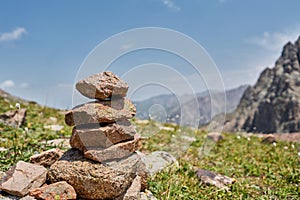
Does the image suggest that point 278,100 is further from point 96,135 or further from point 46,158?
point 96,135

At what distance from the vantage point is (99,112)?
5855 millimetres

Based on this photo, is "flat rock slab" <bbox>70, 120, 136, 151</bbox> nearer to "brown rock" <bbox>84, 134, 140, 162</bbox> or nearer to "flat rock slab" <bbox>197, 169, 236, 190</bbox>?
"brown rock" <bbox>84, 134, 140, 162</bbox>

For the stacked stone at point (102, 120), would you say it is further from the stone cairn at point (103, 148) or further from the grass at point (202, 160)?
the grass at point (202, 160)

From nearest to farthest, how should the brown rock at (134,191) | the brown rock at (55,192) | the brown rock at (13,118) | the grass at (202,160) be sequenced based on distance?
the brown rock at (55,192), the brown rock at (134,191), the grass at (202,160), the brown rock at (13,118)

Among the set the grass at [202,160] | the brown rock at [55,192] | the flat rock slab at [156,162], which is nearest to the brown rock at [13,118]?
the grass at [202,160]

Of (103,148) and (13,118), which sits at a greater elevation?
(13,118)

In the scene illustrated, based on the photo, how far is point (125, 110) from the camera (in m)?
6.23

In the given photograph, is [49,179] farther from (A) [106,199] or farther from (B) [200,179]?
(B) [200,179]

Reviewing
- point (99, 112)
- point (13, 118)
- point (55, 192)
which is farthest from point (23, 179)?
point (13, 118)

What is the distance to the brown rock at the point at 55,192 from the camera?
5281 mm

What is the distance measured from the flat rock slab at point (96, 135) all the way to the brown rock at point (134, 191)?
2.61 feet

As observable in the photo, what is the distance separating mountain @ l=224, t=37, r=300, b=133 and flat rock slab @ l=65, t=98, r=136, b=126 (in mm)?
102704

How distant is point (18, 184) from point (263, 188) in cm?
597

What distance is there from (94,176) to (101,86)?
1588 mm
